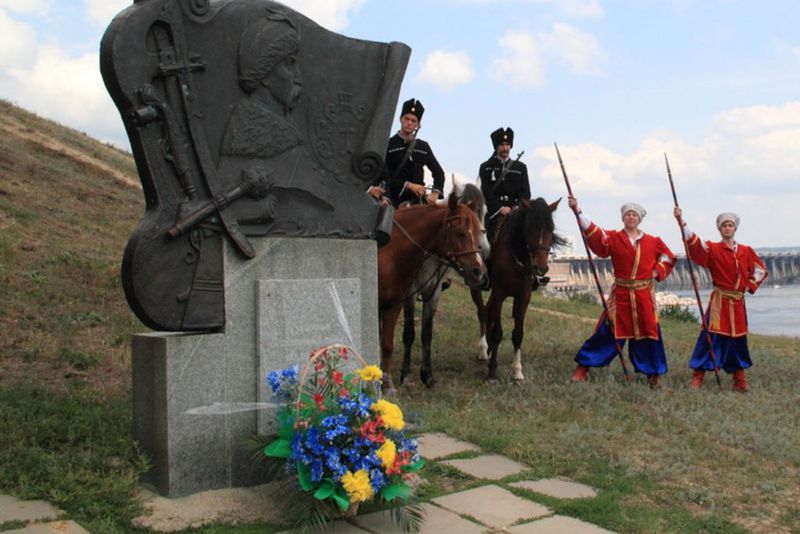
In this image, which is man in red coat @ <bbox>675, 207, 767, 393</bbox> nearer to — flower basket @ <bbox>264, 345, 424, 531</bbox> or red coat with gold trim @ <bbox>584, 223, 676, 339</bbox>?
red coat with gold trim @ <bbox>584, 223, 676, 339</bbox>

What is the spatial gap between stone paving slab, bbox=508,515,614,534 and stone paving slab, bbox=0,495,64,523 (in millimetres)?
2422

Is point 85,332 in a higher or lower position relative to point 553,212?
lower

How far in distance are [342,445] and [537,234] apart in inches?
191

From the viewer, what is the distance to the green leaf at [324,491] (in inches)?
159

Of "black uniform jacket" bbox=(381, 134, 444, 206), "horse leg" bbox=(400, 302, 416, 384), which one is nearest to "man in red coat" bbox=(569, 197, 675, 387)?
"black uniform jacket" bbox=(381, 134, 444, 206)

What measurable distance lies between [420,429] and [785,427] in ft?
10.2

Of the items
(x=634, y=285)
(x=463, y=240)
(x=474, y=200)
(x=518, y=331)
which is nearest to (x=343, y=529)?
(x=463, y=240)

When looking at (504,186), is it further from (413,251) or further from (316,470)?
(316,470)

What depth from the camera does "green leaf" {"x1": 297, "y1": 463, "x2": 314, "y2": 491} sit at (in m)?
4.09

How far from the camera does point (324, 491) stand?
4.07 m

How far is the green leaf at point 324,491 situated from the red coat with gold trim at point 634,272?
17.3 feet

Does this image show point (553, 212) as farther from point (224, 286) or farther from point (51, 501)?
point (51, 501)

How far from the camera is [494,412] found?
6.93 m

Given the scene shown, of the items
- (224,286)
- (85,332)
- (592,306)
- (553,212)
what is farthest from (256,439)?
(592,306)
